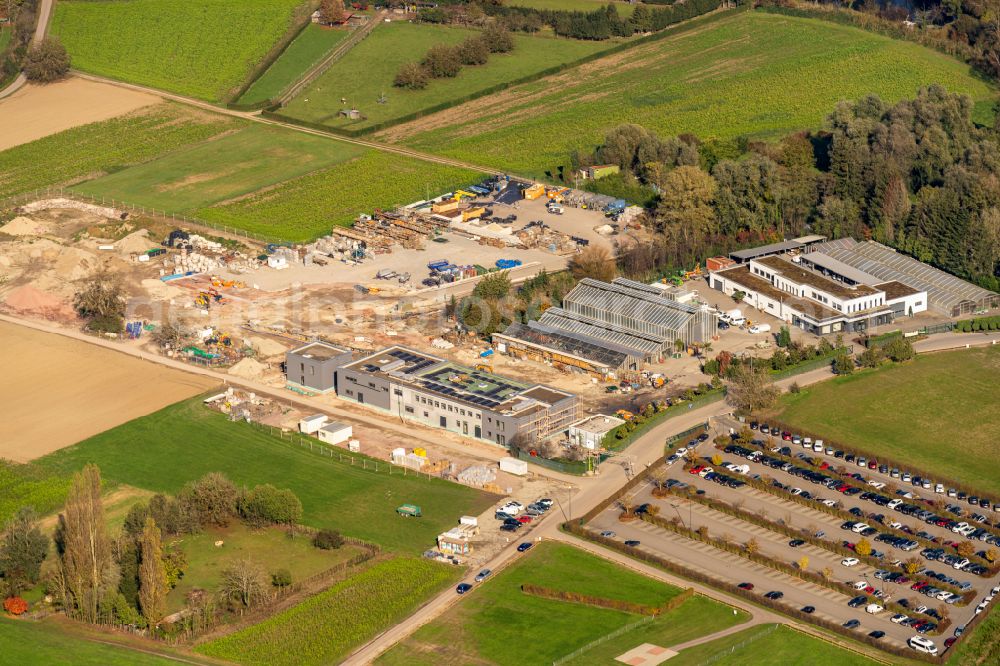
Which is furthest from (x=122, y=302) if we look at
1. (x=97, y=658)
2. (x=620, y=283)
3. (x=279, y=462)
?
(x=97, y=658)

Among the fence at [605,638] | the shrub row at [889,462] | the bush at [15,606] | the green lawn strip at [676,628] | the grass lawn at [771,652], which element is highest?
the bush at [15,606]

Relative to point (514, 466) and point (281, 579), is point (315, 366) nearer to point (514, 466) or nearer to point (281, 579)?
point (514, 466)

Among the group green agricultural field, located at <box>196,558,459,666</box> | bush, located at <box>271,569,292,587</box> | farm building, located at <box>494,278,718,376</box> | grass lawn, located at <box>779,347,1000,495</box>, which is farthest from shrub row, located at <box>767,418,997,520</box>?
bush, located at <box>271,569,292,587</box>

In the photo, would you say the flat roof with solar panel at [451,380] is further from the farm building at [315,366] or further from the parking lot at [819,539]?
the parking lot at [819,539]

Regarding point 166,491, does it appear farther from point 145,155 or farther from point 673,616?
point 145,155

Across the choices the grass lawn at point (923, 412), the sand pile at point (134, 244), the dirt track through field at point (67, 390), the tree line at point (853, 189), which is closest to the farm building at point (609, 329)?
the tree line at point (853, 189)

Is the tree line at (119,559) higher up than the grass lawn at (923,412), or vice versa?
the tree line at (119,559)

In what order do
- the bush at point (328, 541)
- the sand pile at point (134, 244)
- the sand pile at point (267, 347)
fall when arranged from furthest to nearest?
the sand pile at point (134, 244), the sand pile at point (267, 347), the bush at point (328, 541)

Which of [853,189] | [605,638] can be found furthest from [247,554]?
[853,189]

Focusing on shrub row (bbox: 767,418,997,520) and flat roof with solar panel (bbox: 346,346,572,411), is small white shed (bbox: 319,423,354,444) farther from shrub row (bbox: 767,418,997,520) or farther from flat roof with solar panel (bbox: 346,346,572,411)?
shrub row (bbox: 767,418,997,520)
